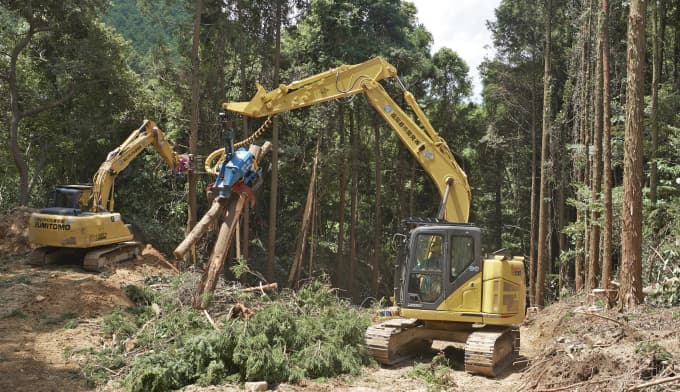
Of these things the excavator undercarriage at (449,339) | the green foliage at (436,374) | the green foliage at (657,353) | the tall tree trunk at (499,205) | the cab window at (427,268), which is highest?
the tall tree trunk at (499,205)

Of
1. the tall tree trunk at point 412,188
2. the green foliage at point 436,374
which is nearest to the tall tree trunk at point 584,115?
the tall tree trunk at point 412,188

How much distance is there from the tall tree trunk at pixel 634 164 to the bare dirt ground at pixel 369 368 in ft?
2.26

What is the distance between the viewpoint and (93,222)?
14.5m

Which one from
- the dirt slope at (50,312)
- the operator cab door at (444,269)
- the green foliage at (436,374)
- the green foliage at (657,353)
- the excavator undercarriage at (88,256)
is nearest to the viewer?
the green foliage at (657,353)

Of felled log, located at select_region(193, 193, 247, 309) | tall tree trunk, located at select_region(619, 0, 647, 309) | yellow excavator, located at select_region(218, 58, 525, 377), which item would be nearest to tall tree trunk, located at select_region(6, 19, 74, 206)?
felled log, located at select_region(193, 193, 247, 309)

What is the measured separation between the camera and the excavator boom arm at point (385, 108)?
1261 centimetres

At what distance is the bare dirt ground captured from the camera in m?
7.00

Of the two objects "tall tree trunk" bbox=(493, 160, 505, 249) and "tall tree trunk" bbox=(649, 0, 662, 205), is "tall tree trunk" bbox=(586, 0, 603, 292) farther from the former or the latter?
"tall tree trunk" bbox=(493, 160, 505, 249)

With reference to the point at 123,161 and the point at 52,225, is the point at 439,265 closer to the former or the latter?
the point at 52,225

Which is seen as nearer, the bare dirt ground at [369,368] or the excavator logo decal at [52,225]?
the bare dirt ground at [369,368]

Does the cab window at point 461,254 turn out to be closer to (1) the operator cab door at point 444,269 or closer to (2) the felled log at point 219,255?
(1) the operator cab door at point 444,269

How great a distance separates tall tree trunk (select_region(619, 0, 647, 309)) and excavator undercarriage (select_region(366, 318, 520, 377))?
229 centimetres

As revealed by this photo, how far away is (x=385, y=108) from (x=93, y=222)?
712 centimetres

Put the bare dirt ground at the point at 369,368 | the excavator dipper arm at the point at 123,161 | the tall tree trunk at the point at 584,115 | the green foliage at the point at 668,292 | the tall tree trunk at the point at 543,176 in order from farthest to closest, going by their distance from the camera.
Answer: the tall tree trunk at the point at 543,176 → the tall tree trunk at the point at 584,115 → the excavator dipper arm at the point at 123,161 → the green foliage at the point at 668,292 → the bare dirt ground at the point at 369,368
